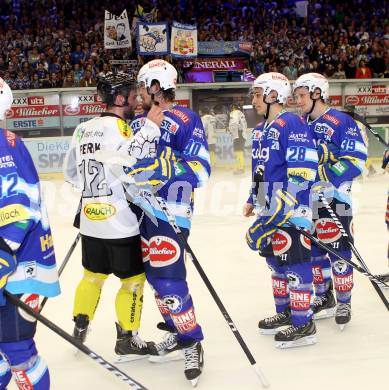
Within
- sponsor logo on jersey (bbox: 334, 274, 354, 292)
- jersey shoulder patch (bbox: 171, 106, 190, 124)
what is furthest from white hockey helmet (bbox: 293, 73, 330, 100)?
sponsor logo on jersey (bbox: 334, 274, 354, 292)

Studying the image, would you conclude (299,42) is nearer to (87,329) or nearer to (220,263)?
(220,263)

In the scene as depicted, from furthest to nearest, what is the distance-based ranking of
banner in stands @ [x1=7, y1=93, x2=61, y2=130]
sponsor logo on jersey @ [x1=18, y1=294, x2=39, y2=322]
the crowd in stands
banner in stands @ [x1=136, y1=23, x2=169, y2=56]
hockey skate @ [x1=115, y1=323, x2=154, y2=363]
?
the crowd in stands < banner in stands @ [x1=136, y1=23, x2=169, y2=56] < banner in stands @ [x1=7, y1=93, x2=61, y2=130] < hockey skate @ [x1=115, y1=323, x2=154, y2=363] < sponsor logo on jersey @ [x1=18, y1=294, x2=39, y2=322]

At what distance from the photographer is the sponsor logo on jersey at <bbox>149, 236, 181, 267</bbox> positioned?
11.1 feet

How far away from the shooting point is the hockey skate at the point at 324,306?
438 cm

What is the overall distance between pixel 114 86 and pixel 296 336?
182 centimetres

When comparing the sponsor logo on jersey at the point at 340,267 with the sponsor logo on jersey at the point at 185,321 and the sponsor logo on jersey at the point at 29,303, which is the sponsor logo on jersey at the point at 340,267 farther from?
the sponsor logo on jersey at the point at 29,303

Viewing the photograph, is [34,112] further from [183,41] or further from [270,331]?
[270,331]

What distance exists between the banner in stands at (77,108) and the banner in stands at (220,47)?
4.10 m

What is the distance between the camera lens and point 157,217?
3385 millimetres

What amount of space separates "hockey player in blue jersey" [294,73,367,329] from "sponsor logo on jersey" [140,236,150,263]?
128cm

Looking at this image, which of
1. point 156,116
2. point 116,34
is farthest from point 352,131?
point 116,34

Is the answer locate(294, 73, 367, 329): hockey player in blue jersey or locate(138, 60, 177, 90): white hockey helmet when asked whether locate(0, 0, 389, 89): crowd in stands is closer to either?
locate(294, 73, 367, 329): hockey player in blue jersey

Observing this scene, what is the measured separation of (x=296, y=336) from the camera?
386 centimetres

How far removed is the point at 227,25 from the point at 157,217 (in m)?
15.3
